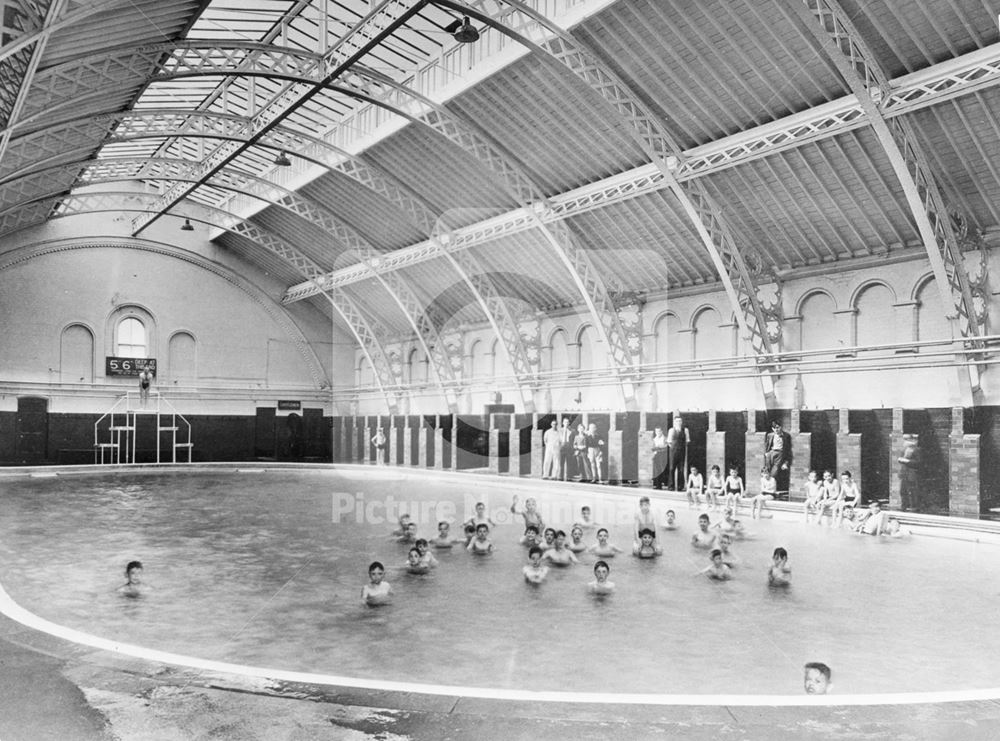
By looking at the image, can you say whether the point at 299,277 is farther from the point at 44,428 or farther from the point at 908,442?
the point at 908,442

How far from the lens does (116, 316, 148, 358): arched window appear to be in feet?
125

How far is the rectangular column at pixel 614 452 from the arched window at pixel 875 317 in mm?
8277

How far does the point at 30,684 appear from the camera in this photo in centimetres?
586

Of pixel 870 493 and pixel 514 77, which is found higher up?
pixel 514 77

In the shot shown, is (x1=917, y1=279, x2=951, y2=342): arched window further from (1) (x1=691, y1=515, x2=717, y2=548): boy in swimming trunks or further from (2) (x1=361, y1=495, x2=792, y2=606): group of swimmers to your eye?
(1) (x1=691, y1=515, x2=717, y2=548): boy in swimming trunks

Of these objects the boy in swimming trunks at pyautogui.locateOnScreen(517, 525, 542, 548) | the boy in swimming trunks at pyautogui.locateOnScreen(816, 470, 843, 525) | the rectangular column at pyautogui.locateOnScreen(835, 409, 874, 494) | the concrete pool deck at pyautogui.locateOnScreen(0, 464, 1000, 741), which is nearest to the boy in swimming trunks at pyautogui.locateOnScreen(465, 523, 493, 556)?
the boy in swimming trunks at pyautogui.locateOnScreen(517, 525, 542, 548)

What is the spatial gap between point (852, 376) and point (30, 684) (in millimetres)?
20927

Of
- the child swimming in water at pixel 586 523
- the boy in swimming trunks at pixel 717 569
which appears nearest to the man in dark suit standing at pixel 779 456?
the child swimming in water at pixel 586 523

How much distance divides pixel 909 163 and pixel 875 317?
568 centimetres

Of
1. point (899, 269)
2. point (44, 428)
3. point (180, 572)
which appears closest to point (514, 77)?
point (899, 269)

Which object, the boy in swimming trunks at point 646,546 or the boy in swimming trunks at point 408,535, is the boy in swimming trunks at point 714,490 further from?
the boy in swimming trunks at point 408,535

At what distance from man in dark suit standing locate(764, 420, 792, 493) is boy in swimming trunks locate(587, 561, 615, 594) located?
39.3 ft

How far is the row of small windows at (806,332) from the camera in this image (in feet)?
66.5

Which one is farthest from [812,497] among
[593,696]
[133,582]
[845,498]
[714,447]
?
[133,582]
